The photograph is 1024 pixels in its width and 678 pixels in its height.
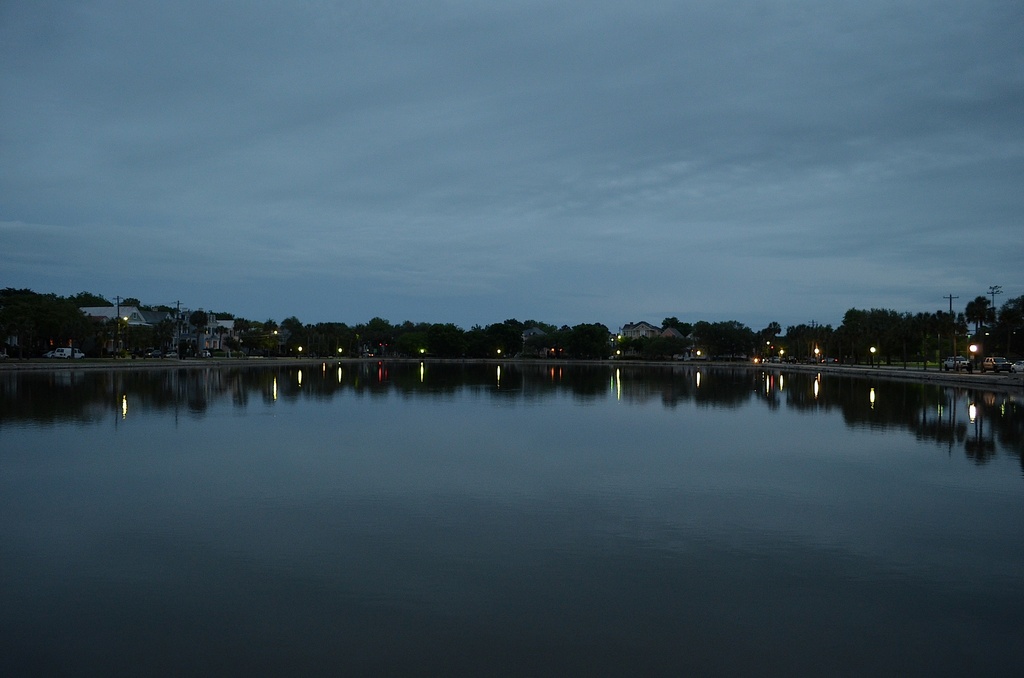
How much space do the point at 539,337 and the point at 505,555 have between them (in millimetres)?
148065

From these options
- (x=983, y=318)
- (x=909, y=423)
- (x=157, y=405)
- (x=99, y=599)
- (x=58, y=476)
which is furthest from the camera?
(x=983, y=318)

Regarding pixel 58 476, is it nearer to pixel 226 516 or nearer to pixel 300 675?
pixel 226 516

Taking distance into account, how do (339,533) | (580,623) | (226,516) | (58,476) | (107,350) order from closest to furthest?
(580,623) < (339,533) < (226,516) < (58,476) < (107,350)

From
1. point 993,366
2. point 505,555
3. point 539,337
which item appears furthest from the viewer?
point 539,337

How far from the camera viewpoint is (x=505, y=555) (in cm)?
959

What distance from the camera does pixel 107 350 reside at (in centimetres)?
9562

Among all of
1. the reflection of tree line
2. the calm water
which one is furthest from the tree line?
the calm water

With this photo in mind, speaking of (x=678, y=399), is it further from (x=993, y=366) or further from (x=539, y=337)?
(x=539, y=337)

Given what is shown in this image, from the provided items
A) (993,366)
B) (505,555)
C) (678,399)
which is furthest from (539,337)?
(505,555)

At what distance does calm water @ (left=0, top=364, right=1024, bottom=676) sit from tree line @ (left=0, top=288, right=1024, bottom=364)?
196ft

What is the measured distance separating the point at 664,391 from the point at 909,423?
790 inches

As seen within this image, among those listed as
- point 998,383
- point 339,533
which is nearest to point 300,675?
point 339,533

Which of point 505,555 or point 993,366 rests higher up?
point 993,366

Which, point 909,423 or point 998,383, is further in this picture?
point 998,383
